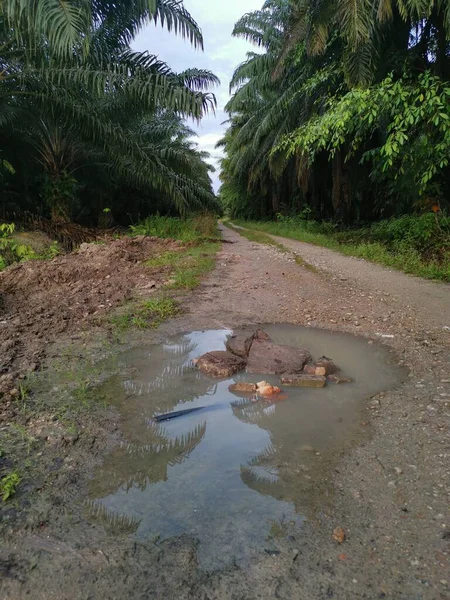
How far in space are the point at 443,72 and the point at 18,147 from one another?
10601 mm

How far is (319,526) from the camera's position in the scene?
198 centimetres

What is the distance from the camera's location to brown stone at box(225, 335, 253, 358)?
13.7 ft

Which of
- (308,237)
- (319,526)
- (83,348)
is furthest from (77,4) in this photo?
(308,237)

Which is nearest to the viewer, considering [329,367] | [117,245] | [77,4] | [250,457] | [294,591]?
[294,591]

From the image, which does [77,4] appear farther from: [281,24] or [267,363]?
[281,24]

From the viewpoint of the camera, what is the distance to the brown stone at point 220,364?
380 centimetres

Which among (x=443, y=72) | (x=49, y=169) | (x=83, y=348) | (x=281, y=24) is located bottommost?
(x=83, y=348)

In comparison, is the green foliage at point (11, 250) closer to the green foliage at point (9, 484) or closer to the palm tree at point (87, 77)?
the palm tree at point (87, 77)

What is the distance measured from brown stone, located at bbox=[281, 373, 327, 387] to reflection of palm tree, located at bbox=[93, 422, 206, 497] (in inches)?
36.6

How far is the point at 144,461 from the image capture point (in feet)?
8.28

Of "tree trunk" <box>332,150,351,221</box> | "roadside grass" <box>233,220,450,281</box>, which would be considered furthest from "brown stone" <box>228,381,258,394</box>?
"tree trunk" <box>332,150,351,221</box>

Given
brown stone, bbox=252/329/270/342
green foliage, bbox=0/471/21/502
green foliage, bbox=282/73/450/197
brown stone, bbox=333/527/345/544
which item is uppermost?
green foliage, bbox=282/73/450/197

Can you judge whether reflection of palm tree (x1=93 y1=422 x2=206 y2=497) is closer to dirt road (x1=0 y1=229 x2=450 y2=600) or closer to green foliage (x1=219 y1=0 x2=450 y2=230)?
dirt road (x1=0 y1=229 x2=450 y2=600)

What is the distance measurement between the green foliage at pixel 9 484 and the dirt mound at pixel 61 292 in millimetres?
1614
